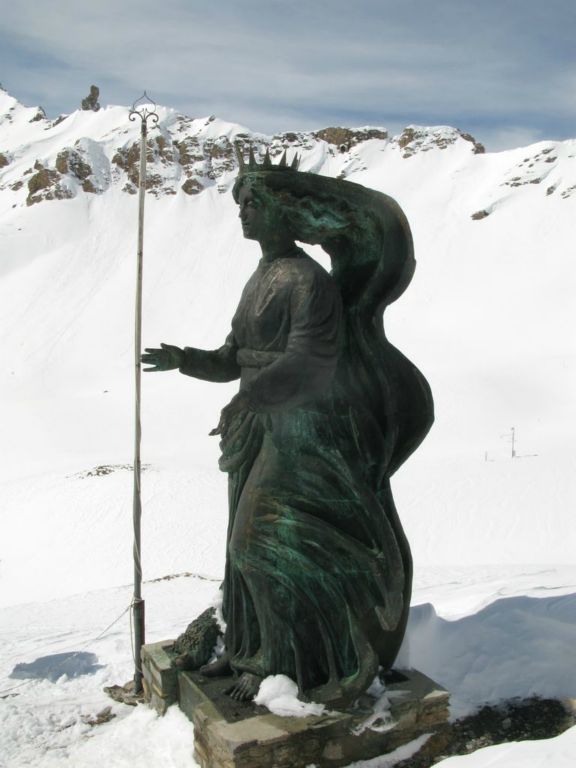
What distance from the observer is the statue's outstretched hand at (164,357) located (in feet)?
13.6

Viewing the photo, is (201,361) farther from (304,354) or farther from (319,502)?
(319,502)

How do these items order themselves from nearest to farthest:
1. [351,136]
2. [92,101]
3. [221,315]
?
[221,315] < [351,136] < [92,101]

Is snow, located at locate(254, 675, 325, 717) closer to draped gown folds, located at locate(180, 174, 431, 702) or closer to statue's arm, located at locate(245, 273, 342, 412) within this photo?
draped gown folds, located at locate(180, 174, 431, 702)

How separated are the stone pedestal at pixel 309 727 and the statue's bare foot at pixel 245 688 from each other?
4 cm

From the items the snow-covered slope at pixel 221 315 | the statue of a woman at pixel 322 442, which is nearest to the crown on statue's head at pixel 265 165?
the statue of a woman at pixel 322 442

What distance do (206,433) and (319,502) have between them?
812 inches

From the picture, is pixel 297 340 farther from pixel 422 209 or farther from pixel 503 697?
pixel 422 209

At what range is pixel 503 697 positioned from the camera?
470 centimetres

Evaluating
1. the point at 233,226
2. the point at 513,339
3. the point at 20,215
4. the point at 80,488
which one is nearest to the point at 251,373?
the point at 80,488

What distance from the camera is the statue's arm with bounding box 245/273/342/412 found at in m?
3.71

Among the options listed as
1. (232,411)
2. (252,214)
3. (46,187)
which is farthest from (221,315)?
(232,411)

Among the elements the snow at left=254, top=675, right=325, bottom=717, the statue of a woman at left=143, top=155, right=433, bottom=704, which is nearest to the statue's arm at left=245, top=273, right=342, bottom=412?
the statue of a woman at left=143, top=155, right=433, bottom=704

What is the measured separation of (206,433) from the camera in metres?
24.4

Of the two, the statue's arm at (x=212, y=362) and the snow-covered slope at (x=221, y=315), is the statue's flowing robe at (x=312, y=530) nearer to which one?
the statue's arm at (x=212, y=362)
